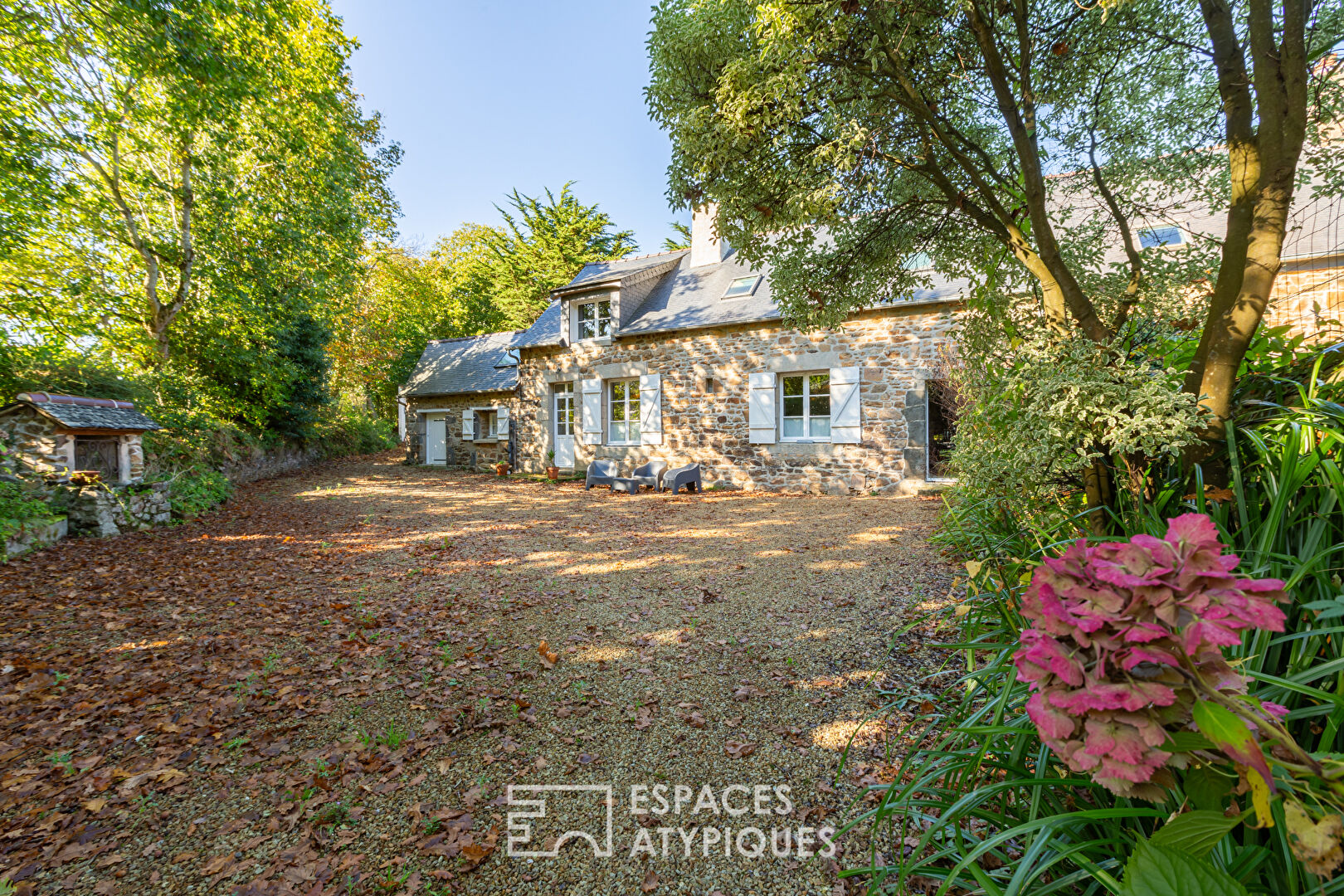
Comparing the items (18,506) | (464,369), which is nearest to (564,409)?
(464,369)

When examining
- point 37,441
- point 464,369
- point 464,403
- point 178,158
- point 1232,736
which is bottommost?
point 1232,736

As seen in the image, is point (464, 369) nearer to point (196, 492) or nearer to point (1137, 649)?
point (196, 492)

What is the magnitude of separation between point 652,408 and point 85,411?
8.45 metres

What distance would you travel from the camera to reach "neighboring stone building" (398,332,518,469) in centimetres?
1569

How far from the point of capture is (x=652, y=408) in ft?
38.5

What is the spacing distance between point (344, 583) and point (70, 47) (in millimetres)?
7878

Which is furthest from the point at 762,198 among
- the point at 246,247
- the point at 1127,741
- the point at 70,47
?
the point at 246,247

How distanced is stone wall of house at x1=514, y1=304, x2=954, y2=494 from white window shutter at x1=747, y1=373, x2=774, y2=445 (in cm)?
18

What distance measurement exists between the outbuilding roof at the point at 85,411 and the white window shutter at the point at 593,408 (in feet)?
24.1

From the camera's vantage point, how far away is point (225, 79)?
582 cm

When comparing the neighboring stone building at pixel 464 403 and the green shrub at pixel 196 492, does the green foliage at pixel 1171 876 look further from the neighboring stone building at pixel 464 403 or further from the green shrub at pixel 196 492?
the neighboring stone building at pixel 464 403

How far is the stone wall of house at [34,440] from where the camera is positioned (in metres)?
6.19

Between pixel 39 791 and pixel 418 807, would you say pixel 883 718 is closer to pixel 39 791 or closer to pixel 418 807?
pixel 418 807

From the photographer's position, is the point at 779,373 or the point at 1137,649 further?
the point at 779,373
